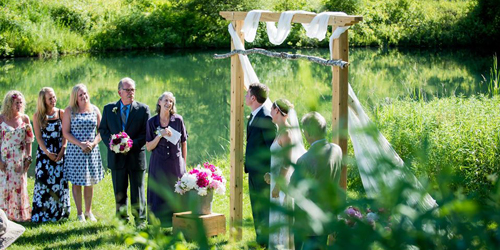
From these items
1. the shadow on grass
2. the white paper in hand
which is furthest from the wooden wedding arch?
the shadow on grass

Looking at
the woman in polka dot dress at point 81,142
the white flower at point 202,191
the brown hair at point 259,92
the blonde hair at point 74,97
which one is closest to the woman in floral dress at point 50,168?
the woman in polka dot dress at point 81,142

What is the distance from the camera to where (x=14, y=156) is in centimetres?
632

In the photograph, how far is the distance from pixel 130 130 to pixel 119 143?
0.33 metres

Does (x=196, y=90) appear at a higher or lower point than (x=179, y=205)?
lower

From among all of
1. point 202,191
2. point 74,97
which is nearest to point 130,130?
point 74,97

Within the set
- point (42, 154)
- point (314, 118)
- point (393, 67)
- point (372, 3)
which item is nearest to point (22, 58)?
point (393, 67)

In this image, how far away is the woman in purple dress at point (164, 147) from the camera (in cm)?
589

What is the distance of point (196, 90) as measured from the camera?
20016 millimetres

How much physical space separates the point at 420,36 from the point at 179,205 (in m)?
33.6

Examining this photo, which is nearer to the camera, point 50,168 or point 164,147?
point 164,147

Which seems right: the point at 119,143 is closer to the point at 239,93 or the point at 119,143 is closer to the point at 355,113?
the point at 239,93

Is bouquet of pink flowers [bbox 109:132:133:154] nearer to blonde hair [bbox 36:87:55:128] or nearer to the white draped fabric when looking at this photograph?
blonde hair [bbox 36:87:55:128]

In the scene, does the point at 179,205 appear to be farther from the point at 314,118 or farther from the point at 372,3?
the point at 372,3

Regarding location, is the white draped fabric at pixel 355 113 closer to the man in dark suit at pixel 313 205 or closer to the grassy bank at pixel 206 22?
the man in dark suit at pixel 313 205
